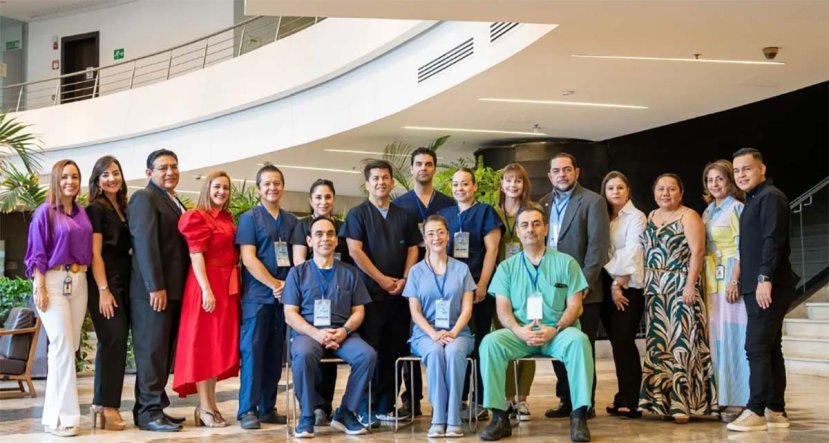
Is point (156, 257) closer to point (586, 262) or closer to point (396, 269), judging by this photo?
point (396, 269)

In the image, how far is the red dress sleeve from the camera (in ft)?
16.9

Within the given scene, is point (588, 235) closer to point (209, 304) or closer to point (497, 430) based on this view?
point (497, 430)

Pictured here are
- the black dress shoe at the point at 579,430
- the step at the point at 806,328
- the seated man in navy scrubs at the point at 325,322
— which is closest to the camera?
the black dress shoe at the point at 579,430

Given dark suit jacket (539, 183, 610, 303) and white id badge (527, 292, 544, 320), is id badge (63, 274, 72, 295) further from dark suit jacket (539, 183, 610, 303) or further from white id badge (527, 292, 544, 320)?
dark suit jacket (539, 183, 610, 303)

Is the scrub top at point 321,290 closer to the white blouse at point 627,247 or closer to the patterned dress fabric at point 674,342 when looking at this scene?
the white blouse at point 627,247

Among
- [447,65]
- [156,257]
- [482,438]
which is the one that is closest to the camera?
[482,438]

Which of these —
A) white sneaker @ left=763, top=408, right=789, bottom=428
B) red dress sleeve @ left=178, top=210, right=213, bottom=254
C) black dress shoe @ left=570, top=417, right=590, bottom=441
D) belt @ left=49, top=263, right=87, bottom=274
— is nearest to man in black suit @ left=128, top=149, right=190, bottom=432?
red dress sleeve @ left=178, top=210, right=213, bottom=254

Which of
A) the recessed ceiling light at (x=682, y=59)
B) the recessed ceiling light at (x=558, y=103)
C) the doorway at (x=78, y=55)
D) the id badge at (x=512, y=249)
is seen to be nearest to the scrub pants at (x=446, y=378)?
the id badge at (x=512, y=249)

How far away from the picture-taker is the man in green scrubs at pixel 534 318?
4777 millimetres

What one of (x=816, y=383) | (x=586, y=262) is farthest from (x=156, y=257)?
(x=816, y=383)

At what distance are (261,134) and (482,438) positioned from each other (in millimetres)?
9098

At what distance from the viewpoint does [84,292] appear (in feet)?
16.8

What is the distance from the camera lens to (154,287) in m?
5.10

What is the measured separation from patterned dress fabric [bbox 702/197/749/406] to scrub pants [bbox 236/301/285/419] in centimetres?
256
